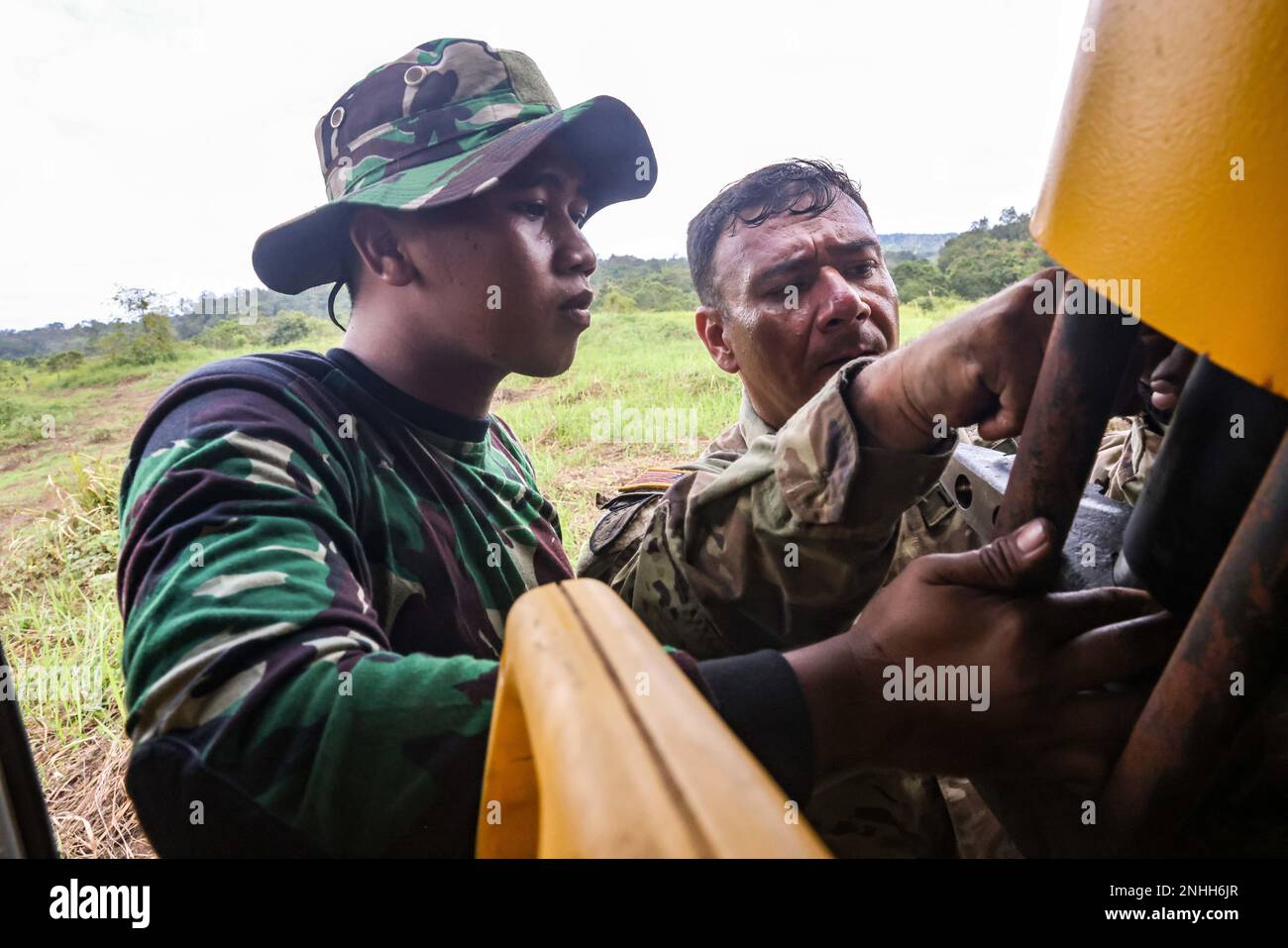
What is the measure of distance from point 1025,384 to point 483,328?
86cm

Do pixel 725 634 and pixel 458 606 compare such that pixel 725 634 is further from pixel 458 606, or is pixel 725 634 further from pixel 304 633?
pixel 304 633

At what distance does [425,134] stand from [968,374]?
1037 millimetres

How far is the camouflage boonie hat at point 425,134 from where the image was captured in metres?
1.28

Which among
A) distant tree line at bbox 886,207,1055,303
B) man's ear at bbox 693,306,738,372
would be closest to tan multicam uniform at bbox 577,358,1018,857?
man's ear at bbox 693,306,738,372

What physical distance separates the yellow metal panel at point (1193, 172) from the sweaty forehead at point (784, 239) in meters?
1.20

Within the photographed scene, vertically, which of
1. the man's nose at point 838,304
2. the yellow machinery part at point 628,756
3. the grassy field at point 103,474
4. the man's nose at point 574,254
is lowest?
the grassy field at point 103,474

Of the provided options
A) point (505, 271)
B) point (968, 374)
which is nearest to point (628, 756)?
point (968, 374)

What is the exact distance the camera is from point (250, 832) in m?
0.63

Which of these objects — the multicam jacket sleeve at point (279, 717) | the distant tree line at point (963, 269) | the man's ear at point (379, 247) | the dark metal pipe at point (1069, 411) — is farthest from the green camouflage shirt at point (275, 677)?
the distant tree line at point (963, 269)

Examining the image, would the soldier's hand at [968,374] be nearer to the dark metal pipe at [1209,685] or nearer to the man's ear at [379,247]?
the dark metal pipe at [1209,685]

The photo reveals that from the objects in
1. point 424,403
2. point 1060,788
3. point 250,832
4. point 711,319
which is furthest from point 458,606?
point 711,319

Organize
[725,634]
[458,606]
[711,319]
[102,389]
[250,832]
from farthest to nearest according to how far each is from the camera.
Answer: [102,389]
[711,319]
[725,634]
[458,606]
[250,832]

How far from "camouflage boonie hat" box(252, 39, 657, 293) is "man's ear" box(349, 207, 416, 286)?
0.14 feet

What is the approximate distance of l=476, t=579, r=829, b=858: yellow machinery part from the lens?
27 cm
